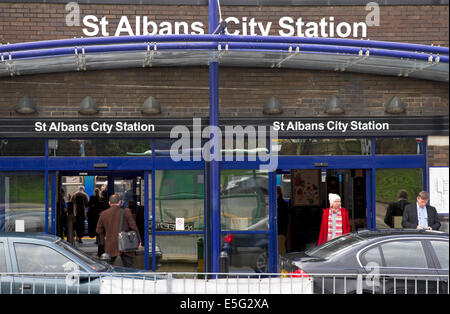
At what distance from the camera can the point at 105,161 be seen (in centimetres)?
1291

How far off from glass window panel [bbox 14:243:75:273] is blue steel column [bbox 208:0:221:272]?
346 cm

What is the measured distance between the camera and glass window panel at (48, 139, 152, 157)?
1291 cm

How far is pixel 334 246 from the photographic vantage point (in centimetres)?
933

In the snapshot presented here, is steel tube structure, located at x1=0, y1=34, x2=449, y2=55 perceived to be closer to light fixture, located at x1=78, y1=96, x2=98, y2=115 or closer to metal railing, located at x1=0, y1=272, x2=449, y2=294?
light fixture, located at x1=78, y1=96, x2=98, y2=115

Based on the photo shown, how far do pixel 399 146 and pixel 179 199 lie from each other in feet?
14.9

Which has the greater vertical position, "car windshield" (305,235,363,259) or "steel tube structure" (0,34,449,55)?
"steel tube structure" (0,34,449,55)

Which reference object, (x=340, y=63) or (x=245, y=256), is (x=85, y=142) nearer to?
(x=245, y=256)

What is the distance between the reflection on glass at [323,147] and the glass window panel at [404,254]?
4554 mm

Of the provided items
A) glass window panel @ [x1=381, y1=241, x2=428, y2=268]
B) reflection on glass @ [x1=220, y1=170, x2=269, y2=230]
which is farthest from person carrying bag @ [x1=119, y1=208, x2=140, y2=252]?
glass window panel @ [x1=381, y1=241, x2=428, y2=268]

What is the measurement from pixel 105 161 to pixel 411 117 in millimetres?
6118
